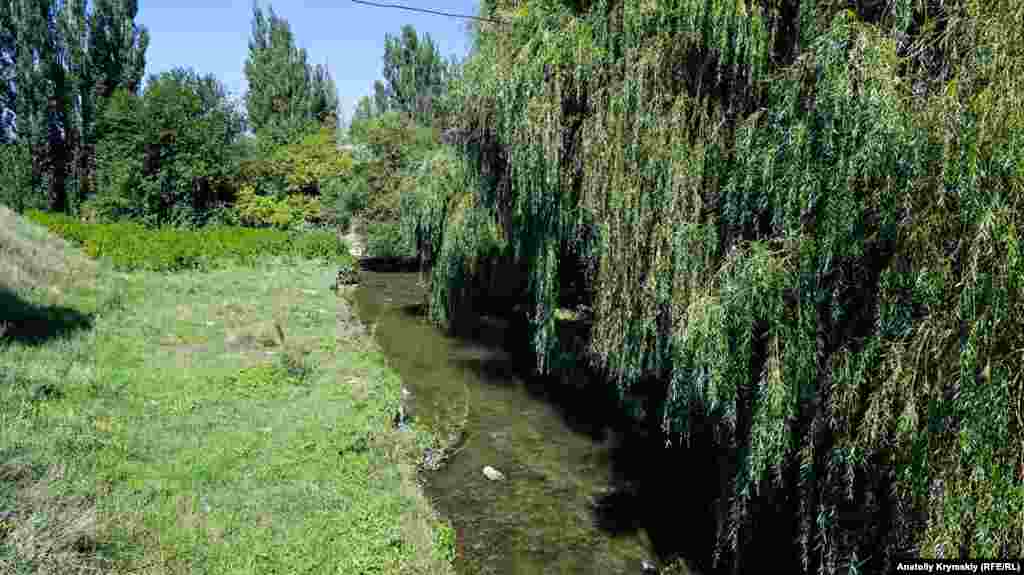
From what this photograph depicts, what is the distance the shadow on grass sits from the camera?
9328mm

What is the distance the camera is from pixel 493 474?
8172 millimetres

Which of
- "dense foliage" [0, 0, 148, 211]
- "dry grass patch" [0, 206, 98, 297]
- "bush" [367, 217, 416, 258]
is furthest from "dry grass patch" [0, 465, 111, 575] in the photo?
"dense foliage" [0, 0, 148, 211]

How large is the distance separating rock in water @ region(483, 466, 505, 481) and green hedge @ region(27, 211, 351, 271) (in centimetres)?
1598

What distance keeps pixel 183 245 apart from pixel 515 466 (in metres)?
17.3

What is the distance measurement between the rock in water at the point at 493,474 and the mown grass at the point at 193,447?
3.44 ft

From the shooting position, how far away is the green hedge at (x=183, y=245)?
19.5 m

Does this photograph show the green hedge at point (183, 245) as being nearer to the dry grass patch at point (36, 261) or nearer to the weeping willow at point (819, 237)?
the dry grass patch at point (36, 261)

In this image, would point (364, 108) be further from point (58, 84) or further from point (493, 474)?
point (493, 474)

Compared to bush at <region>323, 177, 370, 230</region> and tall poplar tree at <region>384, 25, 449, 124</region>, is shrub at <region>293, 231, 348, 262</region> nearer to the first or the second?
bush at <region>323, 177, 370, 230</region>

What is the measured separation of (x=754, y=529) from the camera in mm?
6129

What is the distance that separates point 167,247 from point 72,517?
1791 centimetres

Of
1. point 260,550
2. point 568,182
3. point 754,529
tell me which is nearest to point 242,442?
point 260,550

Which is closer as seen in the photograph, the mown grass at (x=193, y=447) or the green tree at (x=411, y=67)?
the mown grass at (x=193, y=447)

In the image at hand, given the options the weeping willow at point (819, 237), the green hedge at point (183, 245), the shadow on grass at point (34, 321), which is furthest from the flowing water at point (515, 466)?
the green hedge at point (183, 245)
